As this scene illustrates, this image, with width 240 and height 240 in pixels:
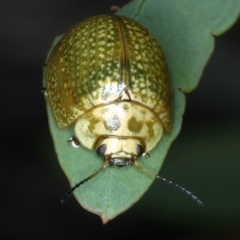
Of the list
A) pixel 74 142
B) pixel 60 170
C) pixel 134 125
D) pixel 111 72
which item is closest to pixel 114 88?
pixel 111 72

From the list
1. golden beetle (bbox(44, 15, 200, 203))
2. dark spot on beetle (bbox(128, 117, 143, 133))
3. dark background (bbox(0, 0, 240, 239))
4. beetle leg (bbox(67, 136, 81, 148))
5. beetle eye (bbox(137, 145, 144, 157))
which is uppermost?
golden beetle (bbox(44, 15, 200, 203))

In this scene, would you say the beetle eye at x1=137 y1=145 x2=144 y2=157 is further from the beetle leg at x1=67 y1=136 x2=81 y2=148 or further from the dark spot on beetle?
the beetle leg at x1=67 y1=136 x2=81 y2=148

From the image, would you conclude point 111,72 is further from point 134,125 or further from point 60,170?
point 60,170

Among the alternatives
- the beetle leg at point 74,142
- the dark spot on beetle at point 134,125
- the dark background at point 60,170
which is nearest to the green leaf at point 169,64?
the beetle leg at point 74,142

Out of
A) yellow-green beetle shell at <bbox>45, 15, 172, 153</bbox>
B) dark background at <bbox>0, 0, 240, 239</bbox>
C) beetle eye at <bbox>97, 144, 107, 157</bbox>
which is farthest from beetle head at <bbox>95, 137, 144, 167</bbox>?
dark background at <bbox>0, 0, 240, 239</bbox>

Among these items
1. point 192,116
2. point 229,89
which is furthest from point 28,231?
point 229,89

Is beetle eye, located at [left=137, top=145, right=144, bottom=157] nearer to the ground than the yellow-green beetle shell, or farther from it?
nearer to the ground

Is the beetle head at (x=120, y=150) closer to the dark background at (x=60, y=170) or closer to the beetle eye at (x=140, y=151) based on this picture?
the beetle eye at (x=140, y=151)
